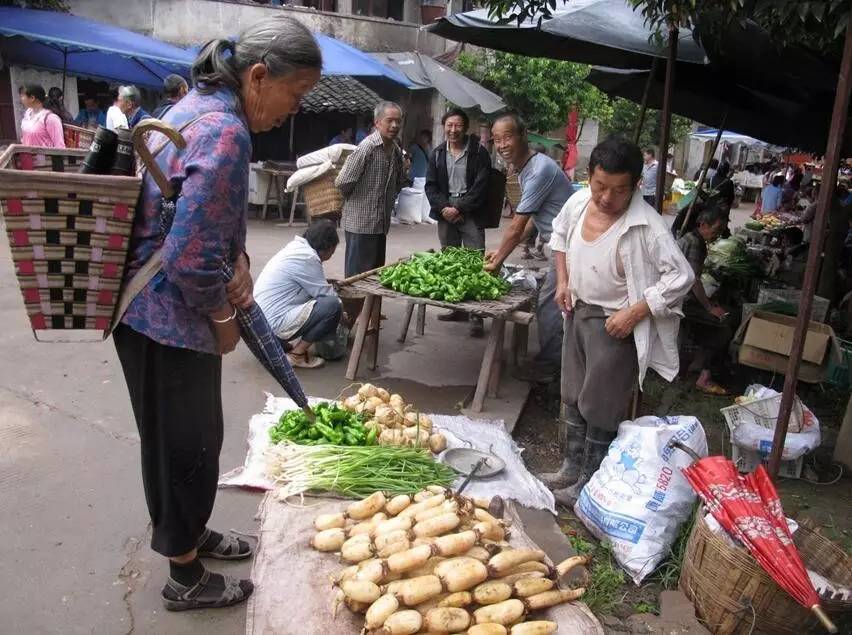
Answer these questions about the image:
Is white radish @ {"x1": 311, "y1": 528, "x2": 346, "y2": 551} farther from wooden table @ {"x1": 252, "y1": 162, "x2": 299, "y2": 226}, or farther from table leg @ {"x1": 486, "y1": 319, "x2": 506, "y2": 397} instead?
wooden table @ {"x1": 252, "y1": 162, "x2": 299, "y2": 226}

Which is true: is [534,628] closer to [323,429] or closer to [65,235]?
[323,429]

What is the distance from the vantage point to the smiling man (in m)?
6.00

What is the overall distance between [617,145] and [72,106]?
12.0 metres

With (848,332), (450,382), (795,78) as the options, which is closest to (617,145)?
(450,382)

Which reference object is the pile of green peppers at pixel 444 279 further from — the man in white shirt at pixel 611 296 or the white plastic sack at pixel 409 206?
the white plastic sack at pixel 409 206

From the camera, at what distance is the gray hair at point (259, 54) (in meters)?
2.12

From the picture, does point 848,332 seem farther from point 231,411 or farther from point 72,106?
point 72,106

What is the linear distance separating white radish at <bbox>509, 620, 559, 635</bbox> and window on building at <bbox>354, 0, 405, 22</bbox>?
57.9 feet

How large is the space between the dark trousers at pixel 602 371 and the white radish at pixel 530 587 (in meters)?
1.32

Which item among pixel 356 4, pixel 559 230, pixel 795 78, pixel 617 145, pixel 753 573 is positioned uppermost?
pixel 356 4

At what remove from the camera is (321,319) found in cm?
514

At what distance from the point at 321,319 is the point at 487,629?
3.26 m

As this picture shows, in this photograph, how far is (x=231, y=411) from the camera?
4637 millimetres

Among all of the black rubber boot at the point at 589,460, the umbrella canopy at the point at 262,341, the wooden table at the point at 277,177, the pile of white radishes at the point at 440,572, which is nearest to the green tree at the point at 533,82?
the wooden table at the point at 277,177
